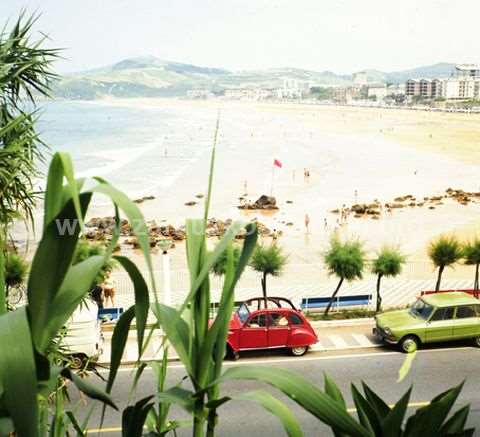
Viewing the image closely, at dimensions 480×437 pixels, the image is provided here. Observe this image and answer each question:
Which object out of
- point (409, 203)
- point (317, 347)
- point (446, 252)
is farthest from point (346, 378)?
point (409, 203)

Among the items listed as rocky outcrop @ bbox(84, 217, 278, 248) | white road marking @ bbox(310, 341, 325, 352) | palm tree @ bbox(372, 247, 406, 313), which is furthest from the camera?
rocky outcrop @ bbox(84, 217, 278, 248)

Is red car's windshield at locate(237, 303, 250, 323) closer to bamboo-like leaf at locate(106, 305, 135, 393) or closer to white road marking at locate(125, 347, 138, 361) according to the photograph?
white road marking at locate(125, 347, 138, 361)

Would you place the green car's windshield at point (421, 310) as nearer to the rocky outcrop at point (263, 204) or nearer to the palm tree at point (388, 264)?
the palm tree at point (388, 264)

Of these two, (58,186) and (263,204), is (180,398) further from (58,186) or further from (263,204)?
(263,204)

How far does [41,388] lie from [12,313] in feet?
0.78

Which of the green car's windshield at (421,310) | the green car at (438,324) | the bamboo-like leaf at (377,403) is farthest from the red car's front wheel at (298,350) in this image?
the bamboo-like leaf at (377,403)

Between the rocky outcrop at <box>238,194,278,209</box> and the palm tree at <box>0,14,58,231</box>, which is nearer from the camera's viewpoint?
the palm tree at <box>0,14,58,231</box>

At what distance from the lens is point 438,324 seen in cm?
1253

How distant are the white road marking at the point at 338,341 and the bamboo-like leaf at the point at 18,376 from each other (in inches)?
491

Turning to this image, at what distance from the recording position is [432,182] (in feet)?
133

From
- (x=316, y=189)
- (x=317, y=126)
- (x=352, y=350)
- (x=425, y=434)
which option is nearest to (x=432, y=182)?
(x=316, y=189)

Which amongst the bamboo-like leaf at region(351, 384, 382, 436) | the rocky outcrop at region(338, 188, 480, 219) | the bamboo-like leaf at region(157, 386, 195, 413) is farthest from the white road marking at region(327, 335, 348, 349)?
the rocky outcrop at region(338, 188, 480, 219)

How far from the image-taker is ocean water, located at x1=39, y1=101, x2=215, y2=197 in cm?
4562

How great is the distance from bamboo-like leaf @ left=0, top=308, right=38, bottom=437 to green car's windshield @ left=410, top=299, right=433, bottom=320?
1224cm
